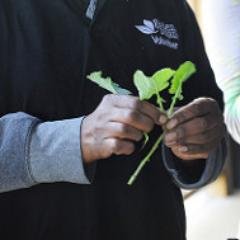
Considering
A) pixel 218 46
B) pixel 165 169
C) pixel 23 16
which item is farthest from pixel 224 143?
pixel 23 16

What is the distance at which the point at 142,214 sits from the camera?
3.29ft

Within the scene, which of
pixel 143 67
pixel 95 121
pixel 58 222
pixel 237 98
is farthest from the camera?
pixel 237 98

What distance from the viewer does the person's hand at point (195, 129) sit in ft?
2.77

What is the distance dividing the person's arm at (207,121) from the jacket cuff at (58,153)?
0.68 ft

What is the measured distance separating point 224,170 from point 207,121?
245 cm

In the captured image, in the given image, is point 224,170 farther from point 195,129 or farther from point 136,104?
point 136,104

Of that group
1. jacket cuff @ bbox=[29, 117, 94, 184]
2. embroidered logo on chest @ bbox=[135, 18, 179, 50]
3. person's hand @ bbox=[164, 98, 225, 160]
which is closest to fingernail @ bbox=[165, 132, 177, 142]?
person's hand @ bbox=[164, 98, 225, 160]

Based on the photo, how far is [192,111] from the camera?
35.1 inches

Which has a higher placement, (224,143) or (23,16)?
(23,16)

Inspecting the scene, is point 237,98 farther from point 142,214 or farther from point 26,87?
point 26,87

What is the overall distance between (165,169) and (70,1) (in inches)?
15.0

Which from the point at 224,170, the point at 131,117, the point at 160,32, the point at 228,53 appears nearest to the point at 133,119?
the point at 131,117

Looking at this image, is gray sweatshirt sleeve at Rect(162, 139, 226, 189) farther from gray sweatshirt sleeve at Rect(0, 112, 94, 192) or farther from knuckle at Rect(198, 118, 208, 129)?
gray sweatshirt sleeve at Rect(0, 112, 94, 192)

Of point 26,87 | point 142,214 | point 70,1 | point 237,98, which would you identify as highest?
point 70,1
